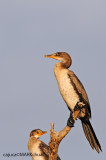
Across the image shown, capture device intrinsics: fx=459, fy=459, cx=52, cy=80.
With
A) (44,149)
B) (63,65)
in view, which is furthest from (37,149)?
(63,65)

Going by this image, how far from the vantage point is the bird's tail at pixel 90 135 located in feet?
40.0

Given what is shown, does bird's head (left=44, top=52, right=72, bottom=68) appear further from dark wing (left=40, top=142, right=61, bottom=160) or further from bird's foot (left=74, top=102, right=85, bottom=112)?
dark wing (left=40, top=142, right=61, bottom=160)

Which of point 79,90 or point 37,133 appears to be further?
point 37,133

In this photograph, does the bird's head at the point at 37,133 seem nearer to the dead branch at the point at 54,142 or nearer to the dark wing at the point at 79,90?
the dark wing at the point at 79,90

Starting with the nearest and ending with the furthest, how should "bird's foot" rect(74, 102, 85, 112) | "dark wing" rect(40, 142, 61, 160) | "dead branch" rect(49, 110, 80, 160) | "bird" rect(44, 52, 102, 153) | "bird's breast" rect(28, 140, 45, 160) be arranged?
"dead branch" rect(49, 110, 80, 160), "bird's foot" rect(74, 102, 85, 112), "bird" rect(44, 52, 102, 153), "dark wing" rect(40, 142, 61, 160), "bird's breast" rect(28, 140, 45, 160)

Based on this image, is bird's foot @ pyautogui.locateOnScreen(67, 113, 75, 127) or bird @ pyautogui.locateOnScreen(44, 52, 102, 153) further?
bird @ pyautogui.locateOnScreen(44, 52, 102, 153)

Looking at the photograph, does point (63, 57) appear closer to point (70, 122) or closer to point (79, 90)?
point (79, 90)

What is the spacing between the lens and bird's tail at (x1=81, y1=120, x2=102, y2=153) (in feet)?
40.0

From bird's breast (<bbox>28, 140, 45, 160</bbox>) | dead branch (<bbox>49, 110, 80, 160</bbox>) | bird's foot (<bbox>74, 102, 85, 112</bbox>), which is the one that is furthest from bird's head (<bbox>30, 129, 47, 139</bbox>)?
dead branch (<bbox>49, 110, 80, 160</bbox>)

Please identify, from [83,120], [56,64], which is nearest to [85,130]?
[83,120]

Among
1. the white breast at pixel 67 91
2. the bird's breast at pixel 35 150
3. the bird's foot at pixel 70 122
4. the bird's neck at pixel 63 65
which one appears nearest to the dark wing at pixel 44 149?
the bird's breast at pixel 35 150

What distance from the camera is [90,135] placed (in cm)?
1234

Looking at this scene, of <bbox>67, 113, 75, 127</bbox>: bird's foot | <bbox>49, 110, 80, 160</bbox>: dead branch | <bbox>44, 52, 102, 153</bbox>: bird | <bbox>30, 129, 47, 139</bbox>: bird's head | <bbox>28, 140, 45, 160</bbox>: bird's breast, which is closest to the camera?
<bbox>49, 110, 80, 160</bbox>: dead branch

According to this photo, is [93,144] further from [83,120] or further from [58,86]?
[58,86]
